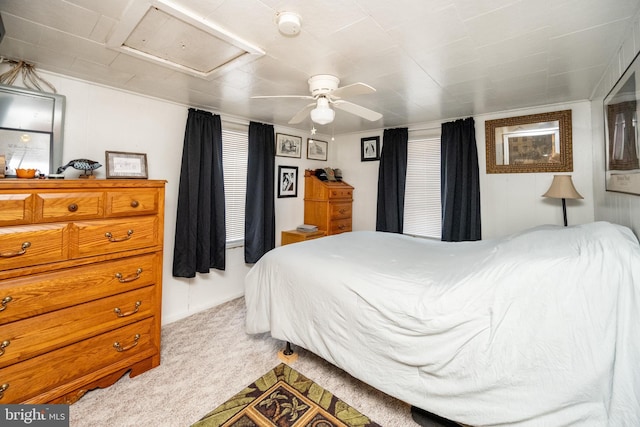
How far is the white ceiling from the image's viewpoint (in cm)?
135

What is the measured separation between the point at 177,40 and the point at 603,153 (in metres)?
3.33

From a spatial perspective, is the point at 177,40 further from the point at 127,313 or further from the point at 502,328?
the point at 502,328

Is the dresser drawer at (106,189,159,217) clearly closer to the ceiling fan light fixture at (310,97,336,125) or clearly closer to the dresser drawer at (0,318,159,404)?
the dresser drawer at (0,318,159,404)

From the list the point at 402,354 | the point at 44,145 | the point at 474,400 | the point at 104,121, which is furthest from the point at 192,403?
the point at 104,121

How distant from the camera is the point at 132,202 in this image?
193 cm

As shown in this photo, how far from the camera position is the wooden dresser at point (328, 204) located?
158 inches

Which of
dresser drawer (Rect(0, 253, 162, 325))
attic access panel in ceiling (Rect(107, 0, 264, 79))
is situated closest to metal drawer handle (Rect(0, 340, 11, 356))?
dresser drawer (Rect(0, 253, 162, 325))

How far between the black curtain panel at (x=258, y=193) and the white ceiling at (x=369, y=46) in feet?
2.92

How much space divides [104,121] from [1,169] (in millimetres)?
967

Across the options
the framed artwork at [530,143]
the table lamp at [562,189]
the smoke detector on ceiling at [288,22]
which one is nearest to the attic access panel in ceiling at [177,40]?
the smoke detector on ceiling at [288,22]

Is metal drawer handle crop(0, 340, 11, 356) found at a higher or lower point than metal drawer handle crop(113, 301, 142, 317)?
lower

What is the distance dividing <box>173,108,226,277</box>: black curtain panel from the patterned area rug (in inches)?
62.5

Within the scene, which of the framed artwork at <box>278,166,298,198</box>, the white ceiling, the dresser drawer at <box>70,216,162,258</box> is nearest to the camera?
the white ceiling

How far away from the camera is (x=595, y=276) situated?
1.20 m
